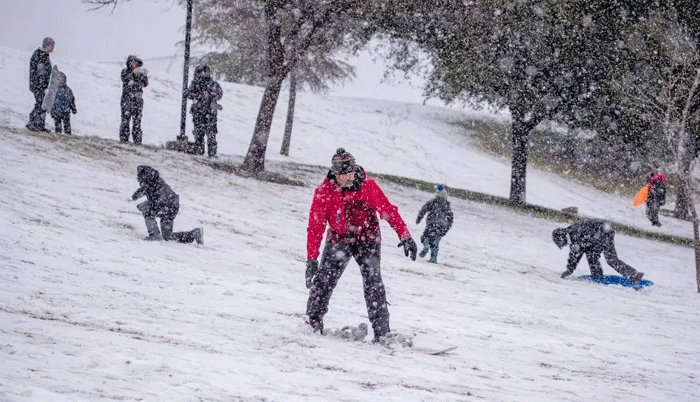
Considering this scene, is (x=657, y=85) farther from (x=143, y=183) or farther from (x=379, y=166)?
(x=143, y=183)

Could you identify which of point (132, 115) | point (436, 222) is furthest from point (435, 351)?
point (132, 115)

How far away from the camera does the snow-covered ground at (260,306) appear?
203 inches

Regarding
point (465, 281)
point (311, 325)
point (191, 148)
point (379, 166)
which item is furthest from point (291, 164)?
point (311, 325)

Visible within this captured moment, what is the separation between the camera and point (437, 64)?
84.3 ft

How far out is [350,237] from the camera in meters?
6.92

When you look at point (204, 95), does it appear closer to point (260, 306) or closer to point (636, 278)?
point (636, 278)

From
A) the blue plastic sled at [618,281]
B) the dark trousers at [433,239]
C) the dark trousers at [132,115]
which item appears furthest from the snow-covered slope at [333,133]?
the blue plastic sled at [618,281]

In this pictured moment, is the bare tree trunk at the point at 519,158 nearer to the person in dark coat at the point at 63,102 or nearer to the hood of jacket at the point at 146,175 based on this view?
the person in dark coat at the point at 63,102

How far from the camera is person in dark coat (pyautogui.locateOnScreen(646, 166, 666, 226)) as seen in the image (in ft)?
88.2

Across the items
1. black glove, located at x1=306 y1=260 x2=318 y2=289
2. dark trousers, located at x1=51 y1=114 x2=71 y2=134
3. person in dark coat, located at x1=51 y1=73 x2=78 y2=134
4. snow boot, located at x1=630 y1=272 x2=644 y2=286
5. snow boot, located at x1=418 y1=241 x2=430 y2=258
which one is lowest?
snow boot, located at x1=630 y1=272 x2=644 y2=286

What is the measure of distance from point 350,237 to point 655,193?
23294 mm

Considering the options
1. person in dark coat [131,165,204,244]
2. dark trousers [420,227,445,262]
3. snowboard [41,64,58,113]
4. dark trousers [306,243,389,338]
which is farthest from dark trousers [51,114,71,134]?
dark trousers [306,243,389,338]

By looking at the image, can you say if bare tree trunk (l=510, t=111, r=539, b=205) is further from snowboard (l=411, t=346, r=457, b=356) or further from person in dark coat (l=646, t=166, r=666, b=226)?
snowboard (l=411, t=346, r=457, b=356)

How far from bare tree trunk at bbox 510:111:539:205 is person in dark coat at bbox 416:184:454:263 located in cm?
1334
